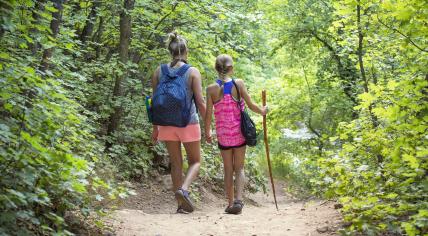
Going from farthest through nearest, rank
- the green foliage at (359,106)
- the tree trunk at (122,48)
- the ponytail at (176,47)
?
the tree trunk at (122,48) < the ponytail at (176,47) < the green foliage at (359,106)

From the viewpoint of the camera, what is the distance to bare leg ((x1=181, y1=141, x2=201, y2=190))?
6.94 m

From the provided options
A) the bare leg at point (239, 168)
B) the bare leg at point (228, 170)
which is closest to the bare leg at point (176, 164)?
the bare leg at point (228, 170)

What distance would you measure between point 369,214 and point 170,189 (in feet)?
19.2

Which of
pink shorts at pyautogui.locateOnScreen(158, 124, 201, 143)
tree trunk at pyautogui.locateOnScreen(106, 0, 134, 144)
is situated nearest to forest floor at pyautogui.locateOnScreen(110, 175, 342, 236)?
pink shorts at pyautogui.locateOnScreen(158, 124, 201, 143)

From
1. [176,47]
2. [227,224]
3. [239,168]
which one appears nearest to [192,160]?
[239,168]

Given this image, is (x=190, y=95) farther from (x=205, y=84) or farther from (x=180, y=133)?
(x=205, y=84)

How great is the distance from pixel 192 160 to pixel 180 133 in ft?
1.57

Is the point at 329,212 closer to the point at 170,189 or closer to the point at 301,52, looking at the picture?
the point at 170,189

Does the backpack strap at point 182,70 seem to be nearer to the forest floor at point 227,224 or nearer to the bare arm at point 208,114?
the bare arm at point 208,114

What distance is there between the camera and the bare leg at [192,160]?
6.94 metres

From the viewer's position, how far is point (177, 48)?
698 centimetres

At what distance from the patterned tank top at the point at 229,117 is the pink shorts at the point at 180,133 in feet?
1.35

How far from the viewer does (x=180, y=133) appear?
6.92 m

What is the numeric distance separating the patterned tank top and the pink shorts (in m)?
0.41
